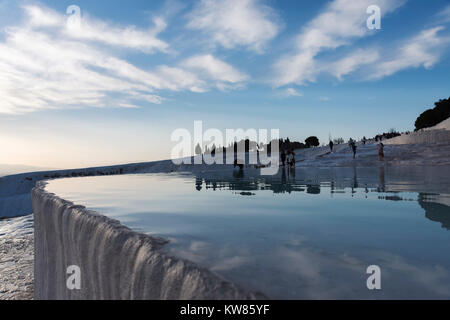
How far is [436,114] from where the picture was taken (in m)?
55.4

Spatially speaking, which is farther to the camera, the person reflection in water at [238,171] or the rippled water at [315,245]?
the person reflection in water at [238,171]

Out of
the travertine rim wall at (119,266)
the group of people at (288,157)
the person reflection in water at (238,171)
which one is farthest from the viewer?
the group of people at (288,157)

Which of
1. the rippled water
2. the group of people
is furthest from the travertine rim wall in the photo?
the group of people

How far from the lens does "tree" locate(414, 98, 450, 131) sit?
54531 mm

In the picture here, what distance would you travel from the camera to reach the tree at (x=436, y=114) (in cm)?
5453

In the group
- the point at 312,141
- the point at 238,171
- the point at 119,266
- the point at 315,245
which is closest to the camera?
the point at 315,245

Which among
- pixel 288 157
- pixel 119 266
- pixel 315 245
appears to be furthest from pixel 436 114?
pixel 119 266

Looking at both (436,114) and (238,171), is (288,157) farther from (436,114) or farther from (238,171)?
(436,114)

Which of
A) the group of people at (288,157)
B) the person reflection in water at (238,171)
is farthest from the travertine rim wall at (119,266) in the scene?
the group of people at (288,157)

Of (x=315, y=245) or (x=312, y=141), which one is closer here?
(x=315, y=245)

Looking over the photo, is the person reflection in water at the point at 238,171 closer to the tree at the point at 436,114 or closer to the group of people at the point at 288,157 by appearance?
the group of people at the point at 288,157

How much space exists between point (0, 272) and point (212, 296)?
8.83 m
